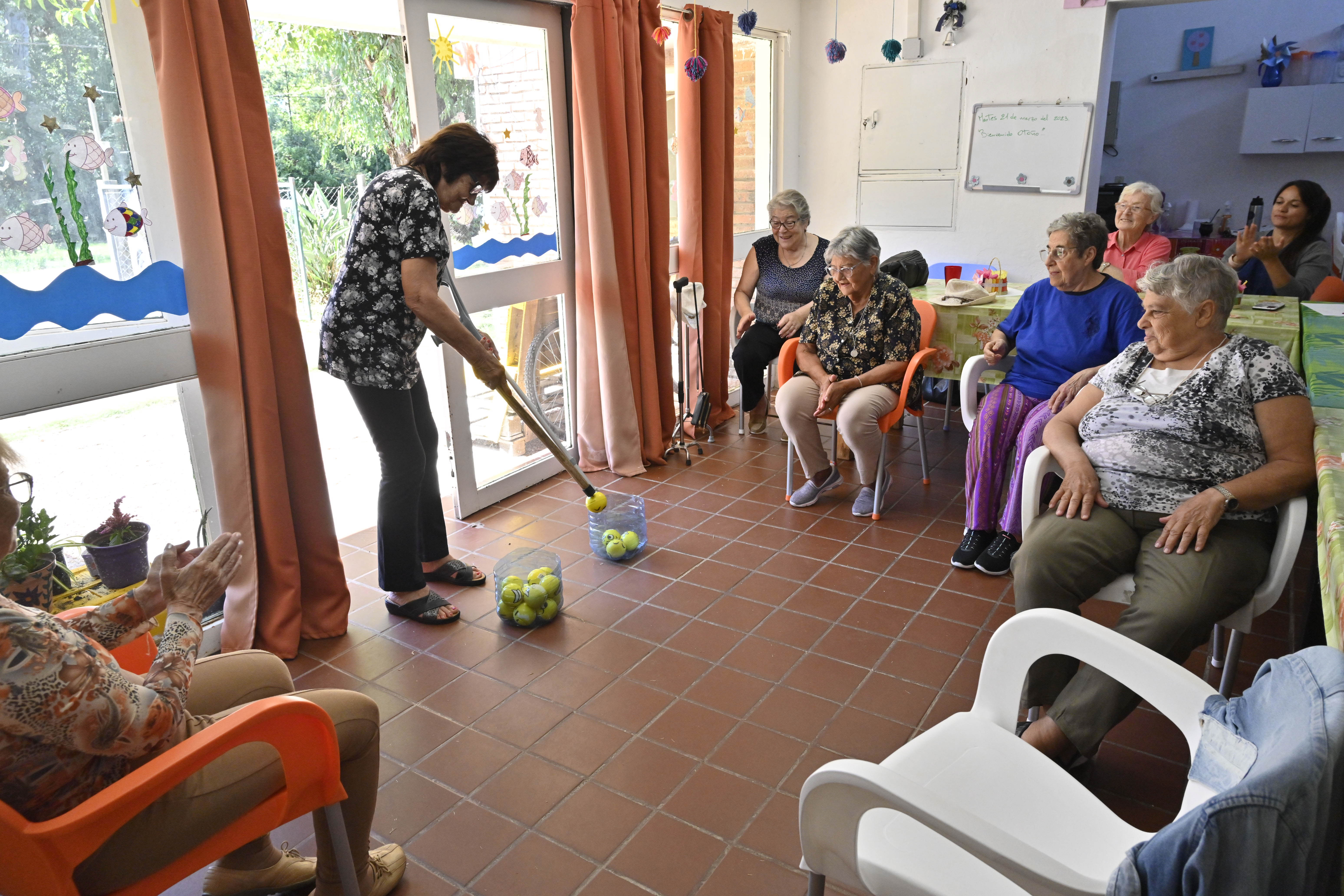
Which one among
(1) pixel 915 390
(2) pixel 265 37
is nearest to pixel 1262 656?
(1) pixel 915 390

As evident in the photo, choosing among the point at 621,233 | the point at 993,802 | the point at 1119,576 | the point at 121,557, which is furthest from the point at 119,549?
the point at 1119,576

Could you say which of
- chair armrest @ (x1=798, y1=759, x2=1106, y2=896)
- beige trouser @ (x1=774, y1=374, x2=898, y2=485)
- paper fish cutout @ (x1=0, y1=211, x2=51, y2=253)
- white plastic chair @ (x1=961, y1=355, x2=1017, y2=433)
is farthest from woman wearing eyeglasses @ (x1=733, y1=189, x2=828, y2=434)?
chair armrest @ (x1=798, y1=759, x2=1106, y2=896)

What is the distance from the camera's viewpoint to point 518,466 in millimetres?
3785

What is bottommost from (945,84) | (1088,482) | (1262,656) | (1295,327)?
(1262,656)

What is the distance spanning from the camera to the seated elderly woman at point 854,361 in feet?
10.8

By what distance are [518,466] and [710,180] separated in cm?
169

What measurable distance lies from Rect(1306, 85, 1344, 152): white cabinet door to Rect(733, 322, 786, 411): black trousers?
4.08 m

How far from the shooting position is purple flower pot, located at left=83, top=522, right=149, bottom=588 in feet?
6.87

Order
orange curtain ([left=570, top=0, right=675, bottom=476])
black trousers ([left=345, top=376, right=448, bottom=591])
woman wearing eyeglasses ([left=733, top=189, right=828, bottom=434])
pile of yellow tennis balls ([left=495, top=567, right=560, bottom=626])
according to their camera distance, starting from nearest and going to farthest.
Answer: black trousers ([left=345, top=376, right=448, bottom=591]) → pile of yellow tennis balls ([left=495, top=567, right=560, bottom=626]) → orange curtain ([left=570, top=0, right=675, bottom=476]) → woman wearing eyeglasses ([left=733, top=189, right=828, bottom=434])

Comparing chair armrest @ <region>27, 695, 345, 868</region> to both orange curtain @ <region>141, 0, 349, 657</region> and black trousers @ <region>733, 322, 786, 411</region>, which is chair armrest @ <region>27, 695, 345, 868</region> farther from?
black trousers @ <region>733, 322, 786, 411</region>

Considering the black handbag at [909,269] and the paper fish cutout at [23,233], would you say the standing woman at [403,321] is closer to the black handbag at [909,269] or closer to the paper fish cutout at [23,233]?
the paper fish cutout at [23,233]

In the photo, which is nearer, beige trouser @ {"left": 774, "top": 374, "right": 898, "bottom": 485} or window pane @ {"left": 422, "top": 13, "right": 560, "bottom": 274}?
window pane @ {"left": 422, "top": 13, "right": 560, "bottom": 274}

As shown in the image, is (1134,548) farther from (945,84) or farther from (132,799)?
(945,84)

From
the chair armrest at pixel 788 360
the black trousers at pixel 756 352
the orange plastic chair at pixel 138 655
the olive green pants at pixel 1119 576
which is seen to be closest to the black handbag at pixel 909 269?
the black trousers at pixel 756 352
